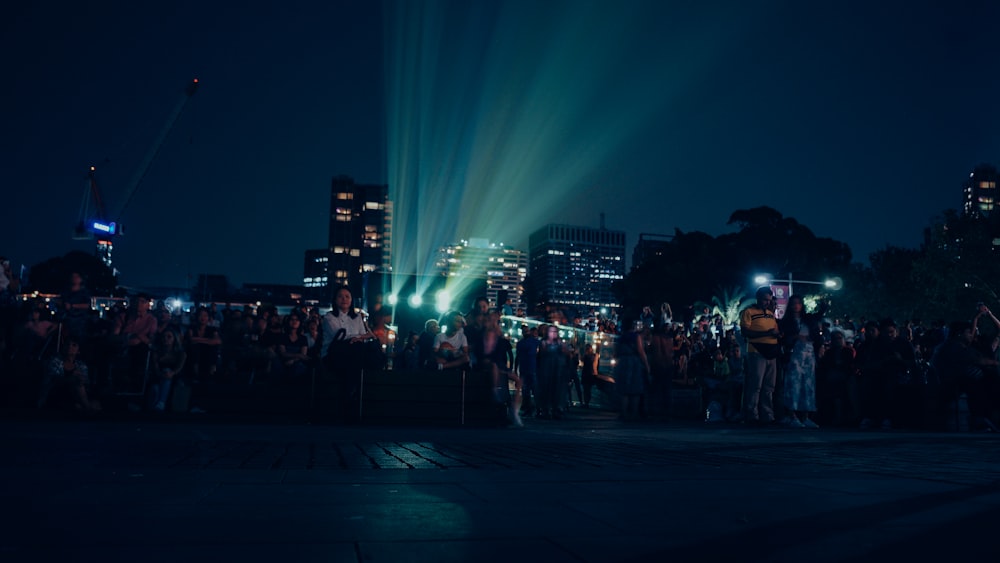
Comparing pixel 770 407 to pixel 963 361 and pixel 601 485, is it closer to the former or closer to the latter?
pixel 963 361

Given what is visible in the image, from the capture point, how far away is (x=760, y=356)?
494 inches

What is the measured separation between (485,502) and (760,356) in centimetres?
936

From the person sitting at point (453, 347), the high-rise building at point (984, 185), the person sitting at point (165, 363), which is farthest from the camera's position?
the high-rise building at point (984, 185)

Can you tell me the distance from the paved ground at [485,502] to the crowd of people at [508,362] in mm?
4558

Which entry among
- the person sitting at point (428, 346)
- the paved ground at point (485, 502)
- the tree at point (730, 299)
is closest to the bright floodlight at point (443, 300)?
the person sitting at point (428, 346)

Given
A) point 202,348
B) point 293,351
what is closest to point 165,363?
point 202,348

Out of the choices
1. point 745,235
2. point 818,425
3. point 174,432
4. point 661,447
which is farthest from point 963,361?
point 745,235

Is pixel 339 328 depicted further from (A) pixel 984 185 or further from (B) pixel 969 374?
(A) pixel 984 185

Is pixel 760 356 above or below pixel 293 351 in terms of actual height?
above

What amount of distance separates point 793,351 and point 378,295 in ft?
23.9

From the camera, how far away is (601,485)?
191 inches

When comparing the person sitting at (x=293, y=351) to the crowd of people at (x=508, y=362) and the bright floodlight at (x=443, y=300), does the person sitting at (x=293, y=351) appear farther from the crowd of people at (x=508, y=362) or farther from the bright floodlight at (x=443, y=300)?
the bright floodlight at (x=443, y=300)

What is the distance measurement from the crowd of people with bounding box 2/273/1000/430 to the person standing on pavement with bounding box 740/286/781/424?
18 mm

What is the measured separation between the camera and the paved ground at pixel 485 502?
2.98 metres
